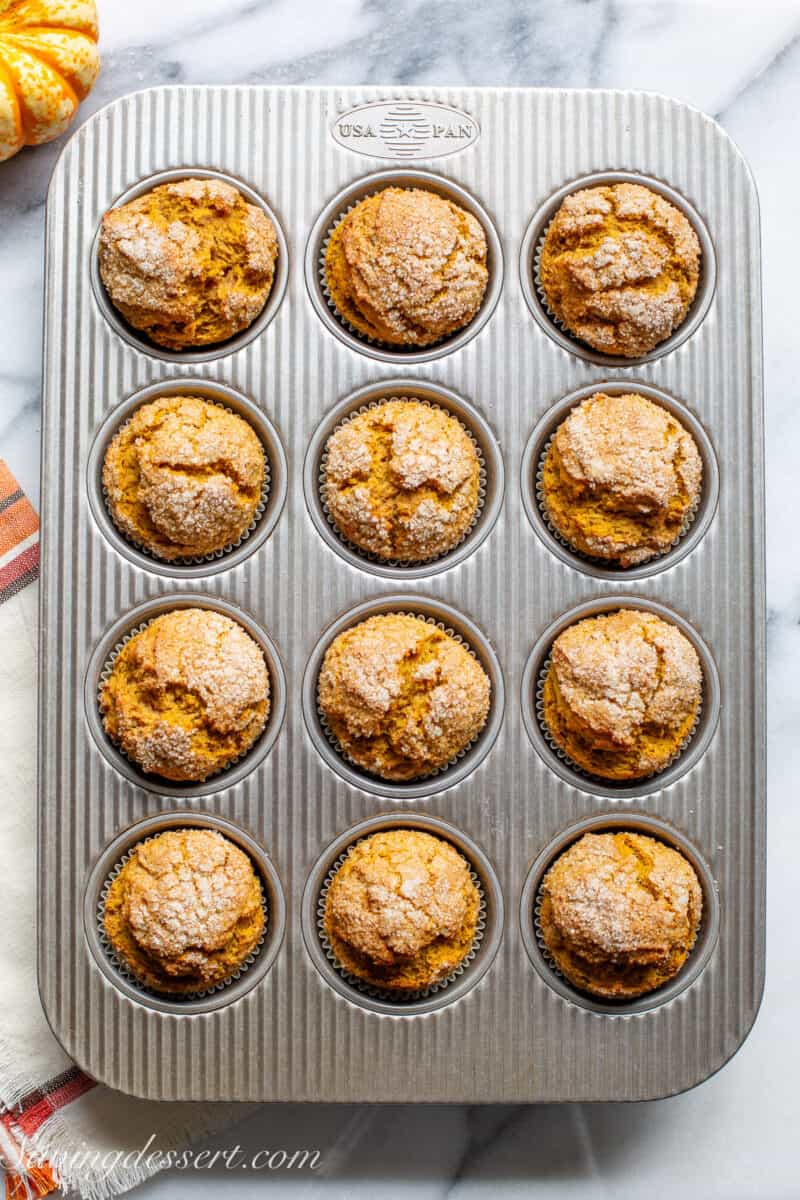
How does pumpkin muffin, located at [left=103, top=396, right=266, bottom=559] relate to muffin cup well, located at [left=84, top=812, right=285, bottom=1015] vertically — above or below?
above

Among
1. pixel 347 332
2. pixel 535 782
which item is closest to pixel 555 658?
pixel 535 782

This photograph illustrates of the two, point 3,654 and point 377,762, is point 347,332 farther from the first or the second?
point 3,654

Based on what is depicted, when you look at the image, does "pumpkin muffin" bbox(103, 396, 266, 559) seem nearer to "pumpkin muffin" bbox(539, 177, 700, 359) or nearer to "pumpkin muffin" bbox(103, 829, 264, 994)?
"pumpkin muffin" bbox(103, 829, 264, 994)

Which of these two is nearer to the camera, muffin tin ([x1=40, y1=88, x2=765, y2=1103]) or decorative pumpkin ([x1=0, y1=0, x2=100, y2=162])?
muffin tin ([x1=40, y1=88, x2=765, y2=1103])

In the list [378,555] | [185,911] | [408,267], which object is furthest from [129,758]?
[408,267]

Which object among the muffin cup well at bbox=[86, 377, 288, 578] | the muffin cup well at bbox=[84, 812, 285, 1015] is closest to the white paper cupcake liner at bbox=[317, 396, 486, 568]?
the muffin cup well at bbox=[86, 377, 288, 578]

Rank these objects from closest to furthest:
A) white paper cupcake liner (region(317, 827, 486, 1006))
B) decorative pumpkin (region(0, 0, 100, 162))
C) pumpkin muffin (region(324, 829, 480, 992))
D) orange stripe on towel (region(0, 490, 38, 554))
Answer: pumpkin muffin (region(324, 829, 480, 992)) < white paper cupcake liner (region(317, 827, 486, 1006)) < decorative pumpkin (region(0, 0, 100, 162)) < orange stripe on towel (region(0, 490, 38, 554))

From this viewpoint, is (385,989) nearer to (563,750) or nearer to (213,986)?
(213,986)

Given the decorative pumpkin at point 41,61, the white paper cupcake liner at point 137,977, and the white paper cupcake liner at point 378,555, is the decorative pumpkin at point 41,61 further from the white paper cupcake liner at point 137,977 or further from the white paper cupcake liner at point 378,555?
the white paper cupcake liner at point 137,977
